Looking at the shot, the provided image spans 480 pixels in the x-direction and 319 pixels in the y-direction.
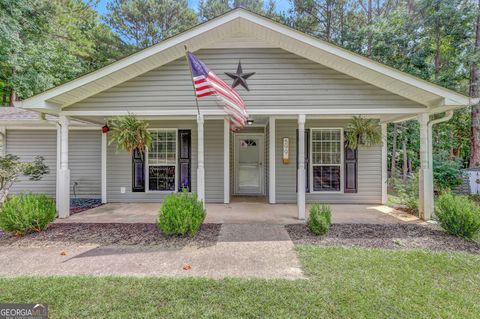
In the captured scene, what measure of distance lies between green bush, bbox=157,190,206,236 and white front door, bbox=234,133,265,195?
4.23 m

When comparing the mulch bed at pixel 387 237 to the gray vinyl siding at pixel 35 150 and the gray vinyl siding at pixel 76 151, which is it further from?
the gray vinyl siding at pixel 35 150

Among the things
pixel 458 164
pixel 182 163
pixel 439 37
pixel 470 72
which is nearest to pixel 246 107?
pixel 182 163

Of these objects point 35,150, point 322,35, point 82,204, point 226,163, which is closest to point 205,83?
point 226,163

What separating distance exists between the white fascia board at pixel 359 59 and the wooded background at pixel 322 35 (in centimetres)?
570

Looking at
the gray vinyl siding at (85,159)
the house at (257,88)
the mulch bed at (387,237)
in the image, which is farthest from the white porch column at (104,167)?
the mulch bed at (387,237)

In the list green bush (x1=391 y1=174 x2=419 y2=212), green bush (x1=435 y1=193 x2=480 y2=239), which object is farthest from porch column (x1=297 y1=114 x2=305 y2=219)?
green bush (x1=391 y1=174 x2=419 y2=212)

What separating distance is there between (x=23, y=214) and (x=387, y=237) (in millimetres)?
6280

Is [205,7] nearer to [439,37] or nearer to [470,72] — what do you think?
[439,37]

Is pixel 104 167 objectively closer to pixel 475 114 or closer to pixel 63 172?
pixel 63 172

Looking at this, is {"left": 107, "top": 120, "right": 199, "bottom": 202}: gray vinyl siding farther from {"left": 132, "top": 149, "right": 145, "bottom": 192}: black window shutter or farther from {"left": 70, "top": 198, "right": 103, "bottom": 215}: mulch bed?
{"left": 70, "top": 198, "right": 103, "bottom": 215}: mulch bed

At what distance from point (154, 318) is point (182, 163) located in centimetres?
538

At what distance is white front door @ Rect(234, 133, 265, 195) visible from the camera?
8414 mm

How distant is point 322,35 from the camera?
14414 millimetres

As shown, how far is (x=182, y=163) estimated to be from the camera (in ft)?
24.1
